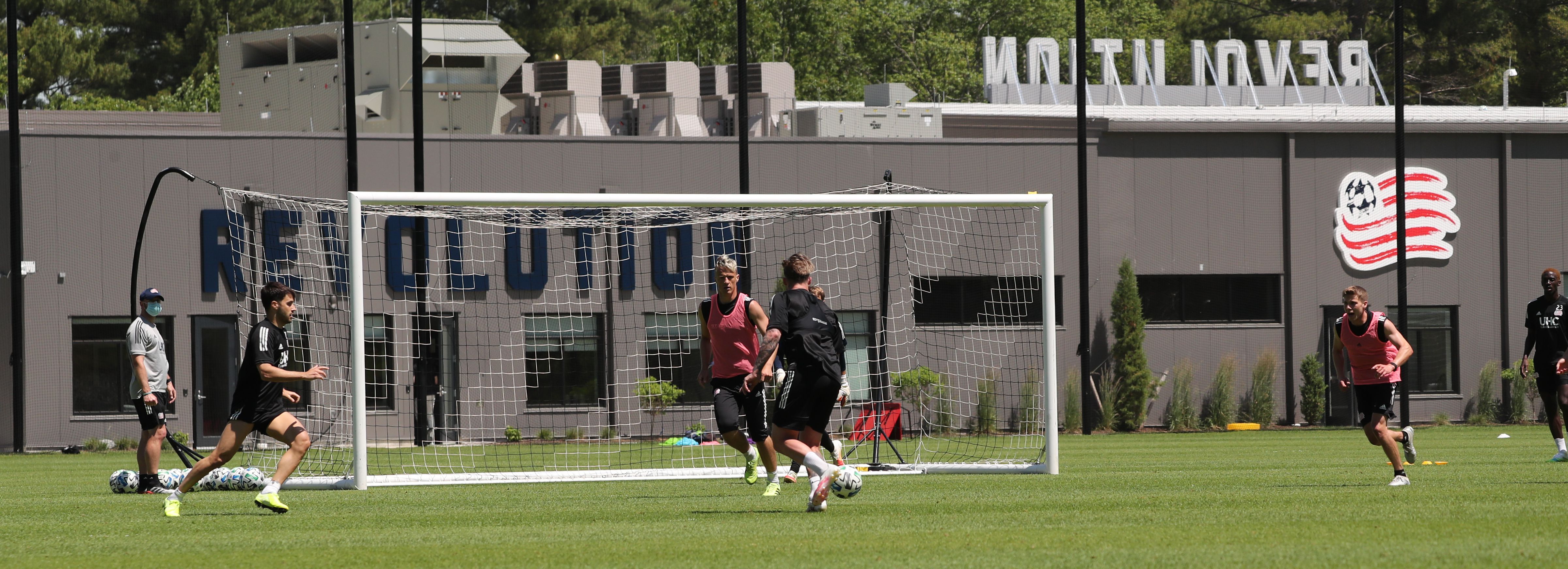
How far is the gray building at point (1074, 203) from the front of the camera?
25.3 metres

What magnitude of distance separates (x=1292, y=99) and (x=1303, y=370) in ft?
40.9

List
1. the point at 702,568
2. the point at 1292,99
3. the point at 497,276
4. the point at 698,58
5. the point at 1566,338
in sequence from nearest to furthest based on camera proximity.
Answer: the point at 702,568, the point at 1566,338, the point at 497,276, the point at 1292,99, the point at 698,58

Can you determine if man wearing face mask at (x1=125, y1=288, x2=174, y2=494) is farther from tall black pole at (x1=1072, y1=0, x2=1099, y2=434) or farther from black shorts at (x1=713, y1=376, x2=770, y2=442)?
tall black pole at (x1=1072, y1=0, x2=1099, y2=434)

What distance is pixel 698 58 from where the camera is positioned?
5441 centimetres

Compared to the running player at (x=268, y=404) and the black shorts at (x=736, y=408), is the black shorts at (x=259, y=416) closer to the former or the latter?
the running player at (x=268, y=404)

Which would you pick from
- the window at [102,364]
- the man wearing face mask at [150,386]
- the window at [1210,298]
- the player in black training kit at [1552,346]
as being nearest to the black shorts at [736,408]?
the man wearing face mask at [150,386]

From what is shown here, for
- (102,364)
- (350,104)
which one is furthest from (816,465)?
(102,364)

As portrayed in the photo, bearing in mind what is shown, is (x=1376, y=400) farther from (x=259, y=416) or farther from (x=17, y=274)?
(x=17, y=274)

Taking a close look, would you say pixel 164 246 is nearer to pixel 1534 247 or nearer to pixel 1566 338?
pixel 1566 338

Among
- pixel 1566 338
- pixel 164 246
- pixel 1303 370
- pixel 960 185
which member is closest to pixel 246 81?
pixel 164 246

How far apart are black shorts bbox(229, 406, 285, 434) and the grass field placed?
640mm

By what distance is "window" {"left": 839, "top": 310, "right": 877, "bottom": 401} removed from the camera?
2519 centimetres

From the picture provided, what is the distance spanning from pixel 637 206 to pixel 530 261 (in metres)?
13.0

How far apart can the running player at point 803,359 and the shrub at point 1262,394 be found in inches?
822
